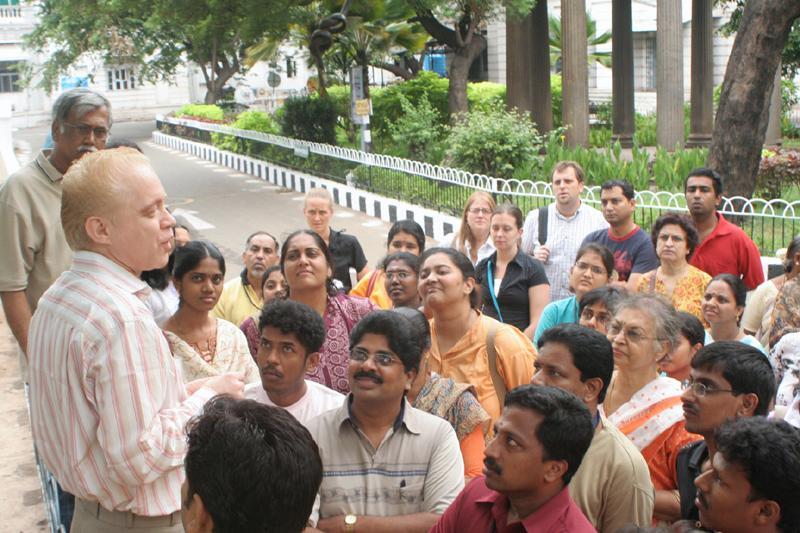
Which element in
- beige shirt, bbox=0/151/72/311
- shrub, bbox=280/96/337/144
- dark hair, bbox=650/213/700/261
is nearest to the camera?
beige shirt, bbox=0/151/72/311

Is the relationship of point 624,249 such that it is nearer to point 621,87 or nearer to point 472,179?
point 472,179

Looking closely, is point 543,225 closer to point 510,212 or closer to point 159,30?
point 510,212

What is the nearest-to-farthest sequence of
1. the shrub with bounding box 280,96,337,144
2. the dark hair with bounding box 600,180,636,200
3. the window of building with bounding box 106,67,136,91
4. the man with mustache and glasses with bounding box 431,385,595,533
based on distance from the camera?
the man with mustache and glasses with bounding box 431,385,595,533, the dark hair with bounding box 600,180,636,200, the shrub with bounding box 280,96,337,144, the window of building with bounding box 106,67,136,91

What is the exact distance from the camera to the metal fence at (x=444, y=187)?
1020 cm

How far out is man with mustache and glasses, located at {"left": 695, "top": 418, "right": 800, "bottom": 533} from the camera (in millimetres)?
2750

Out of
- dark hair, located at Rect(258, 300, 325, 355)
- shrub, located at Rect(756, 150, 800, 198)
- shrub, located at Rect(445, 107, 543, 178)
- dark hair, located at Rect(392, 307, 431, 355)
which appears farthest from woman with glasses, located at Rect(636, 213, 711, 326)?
shrub, located at Rect(445, 107, 543, 178)

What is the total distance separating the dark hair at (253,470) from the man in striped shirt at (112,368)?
1.91 ft

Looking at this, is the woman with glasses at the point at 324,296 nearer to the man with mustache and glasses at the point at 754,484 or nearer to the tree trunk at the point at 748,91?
the man with mustache and glasses at the point at 754,484

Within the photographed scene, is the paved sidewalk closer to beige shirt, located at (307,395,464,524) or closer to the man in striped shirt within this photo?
beige shirt, located at (307,395,464,524)

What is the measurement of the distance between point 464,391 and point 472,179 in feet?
29.8

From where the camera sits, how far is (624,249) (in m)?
6.81

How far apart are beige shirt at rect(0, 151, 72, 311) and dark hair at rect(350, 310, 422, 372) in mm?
1398

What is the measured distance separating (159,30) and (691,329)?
3338cm

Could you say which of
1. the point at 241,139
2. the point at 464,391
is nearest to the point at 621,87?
the point at 241,139
